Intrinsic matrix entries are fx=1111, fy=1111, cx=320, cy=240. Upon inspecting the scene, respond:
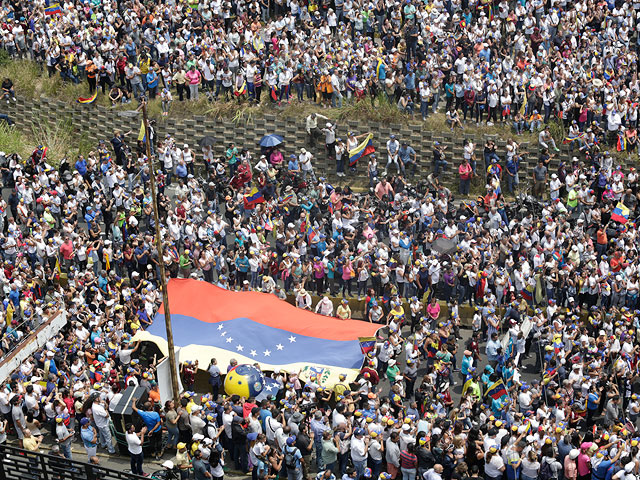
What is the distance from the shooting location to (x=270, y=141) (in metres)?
32.7

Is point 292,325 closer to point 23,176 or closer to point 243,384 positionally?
point 243,384

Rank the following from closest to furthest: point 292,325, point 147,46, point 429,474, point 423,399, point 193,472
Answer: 1. point 429,474
2. point 193,472
3. point 423,399
4. point 292,325
5. point 147,46

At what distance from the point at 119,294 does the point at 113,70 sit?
37.7 feet

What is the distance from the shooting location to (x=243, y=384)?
23125mm

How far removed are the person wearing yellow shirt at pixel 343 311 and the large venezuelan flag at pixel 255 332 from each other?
400 millimetres

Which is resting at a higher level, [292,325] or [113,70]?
[113,70]

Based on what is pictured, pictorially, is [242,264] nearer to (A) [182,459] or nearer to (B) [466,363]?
(B) [466,363]

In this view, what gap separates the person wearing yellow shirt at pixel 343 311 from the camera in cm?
2630

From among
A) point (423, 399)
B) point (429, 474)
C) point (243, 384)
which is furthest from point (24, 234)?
point (429, 474)

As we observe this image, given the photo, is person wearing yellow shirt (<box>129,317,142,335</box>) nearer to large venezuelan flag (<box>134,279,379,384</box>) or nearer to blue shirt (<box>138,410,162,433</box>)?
large venezuelan flag (<box>134,279,379,384</box>)

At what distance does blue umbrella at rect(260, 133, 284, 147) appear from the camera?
3266cm

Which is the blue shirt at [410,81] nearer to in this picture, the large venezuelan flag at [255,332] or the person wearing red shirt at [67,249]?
the large venezuelan flag at [255,332]

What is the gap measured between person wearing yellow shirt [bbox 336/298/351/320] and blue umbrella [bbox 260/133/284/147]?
7735 mm

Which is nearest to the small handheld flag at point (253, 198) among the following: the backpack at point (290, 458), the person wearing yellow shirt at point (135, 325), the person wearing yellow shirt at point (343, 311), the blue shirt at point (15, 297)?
the person wearing yellow shirt at point (343, 311)
